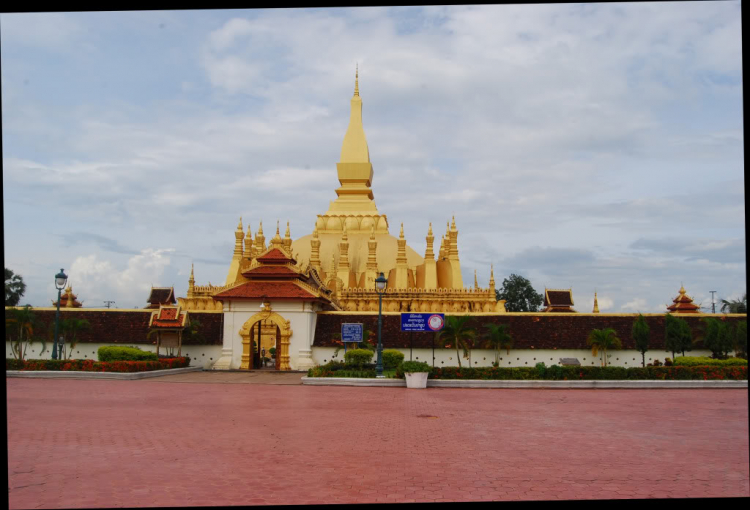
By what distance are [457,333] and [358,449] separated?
15718mm

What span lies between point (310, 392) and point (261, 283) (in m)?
9.91

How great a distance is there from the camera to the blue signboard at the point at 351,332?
84.0 ft

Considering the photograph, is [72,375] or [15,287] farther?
A: [15,287]

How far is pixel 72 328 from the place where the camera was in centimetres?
2869

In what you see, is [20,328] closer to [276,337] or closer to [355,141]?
[276,337]

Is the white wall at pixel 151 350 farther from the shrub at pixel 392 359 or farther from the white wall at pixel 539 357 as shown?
the shrub at pixel 392 359

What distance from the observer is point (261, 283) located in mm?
28500

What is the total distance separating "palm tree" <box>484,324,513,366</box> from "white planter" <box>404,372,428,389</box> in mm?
5916

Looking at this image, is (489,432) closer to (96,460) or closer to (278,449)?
(278,449)

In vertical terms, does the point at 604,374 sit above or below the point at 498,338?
below

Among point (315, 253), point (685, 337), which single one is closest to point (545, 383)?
point (685, 337)

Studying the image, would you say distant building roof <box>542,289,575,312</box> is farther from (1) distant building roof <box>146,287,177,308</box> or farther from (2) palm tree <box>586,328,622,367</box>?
(1) distant building roof <box>146,287,177,308</box>

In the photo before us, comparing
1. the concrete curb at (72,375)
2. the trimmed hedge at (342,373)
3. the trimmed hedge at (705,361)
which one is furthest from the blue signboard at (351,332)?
the trimmed hedge at (705,361)

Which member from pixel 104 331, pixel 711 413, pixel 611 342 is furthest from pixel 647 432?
pixel 104 331
